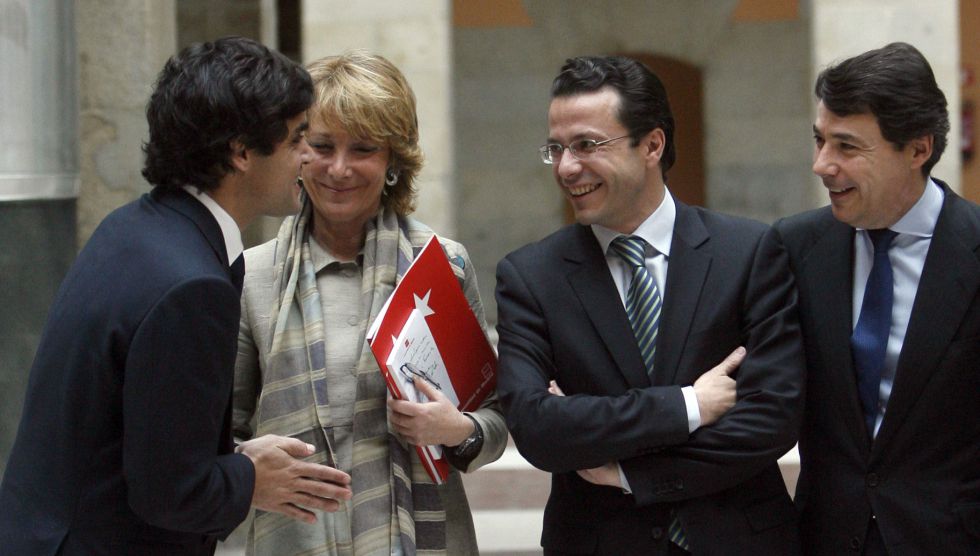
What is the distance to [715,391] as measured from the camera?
2.98 metres

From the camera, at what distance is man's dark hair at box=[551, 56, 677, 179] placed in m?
3.14

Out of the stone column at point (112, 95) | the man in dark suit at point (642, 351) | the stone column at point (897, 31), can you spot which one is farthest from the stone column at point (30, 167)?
the stone column at point (897, 31)

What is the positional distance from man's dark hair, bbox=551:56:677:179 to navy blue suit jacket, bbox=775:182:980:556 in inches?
22.5

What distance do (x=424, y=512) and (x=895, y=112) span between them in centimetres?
140

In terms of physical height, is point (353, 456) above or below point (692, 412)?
below

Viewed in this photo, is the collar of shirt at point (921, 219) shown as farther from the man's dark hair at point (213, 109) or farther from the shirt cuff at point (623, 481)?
the man's dark hair at point (213, 109)

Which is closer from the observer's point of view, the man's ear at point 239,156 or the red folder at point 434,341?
the man's ear at point 239,156

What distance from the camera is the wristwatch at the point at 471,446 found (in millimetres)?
3191

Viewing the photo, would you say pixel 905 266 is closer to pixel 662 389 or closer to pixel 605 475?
pixel 662 389

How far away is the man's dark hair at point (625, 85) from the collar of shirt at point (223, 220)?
87 cm

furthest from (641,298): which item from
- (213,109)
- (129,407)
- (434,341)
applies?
(129,407)

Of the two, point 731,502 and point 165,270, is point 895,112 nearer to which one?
point 731,502

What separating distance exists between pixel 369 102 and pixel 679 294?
857 mm

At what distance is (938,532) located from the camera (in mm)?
2961
